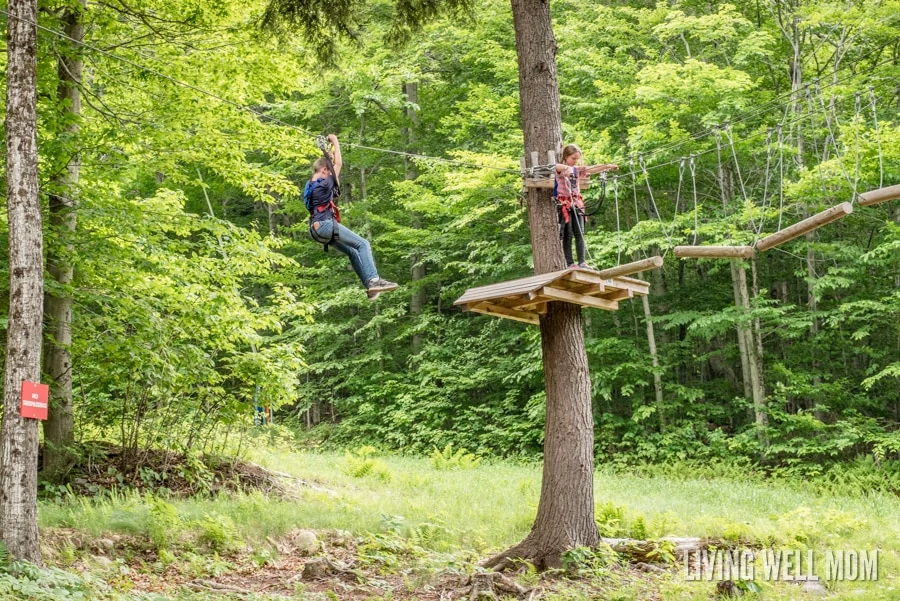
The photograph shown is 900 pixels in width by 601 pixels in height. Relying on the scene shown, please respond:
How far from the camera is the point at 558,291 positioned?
777 cm

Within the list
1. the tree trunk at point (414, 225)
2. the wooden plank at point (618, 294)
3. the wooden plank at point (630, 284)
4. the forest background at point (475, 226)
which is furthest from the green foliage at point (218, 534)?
the tree trunk at point (414, 225)

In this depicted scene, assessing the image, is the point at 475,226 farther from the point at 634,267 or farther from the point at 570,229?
the point at 634,267

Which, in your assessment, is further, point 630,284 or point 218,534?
point 218,534

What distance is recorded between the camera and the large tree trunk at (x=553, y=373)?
27.3 ft

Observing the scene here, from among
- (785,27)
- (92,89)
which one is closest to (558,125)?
(92,89)

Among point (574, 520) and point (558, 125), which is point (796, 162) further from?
point (574, 520)

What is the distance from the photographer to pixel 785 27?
54.8 ft

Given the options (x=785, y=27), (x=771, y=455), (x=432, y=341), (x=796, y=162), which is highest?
→ (x=785, y=27)

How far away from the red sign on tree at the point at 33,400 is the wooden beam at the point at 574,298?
4513mm

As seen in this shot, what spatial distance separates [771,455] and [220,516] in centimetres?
1074

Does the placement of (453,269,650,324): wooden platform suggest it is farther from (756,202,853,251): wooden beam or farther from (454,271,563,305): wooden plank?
(756,202,853,251): wooden beam

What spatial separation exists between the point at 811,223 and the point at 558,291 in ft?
7.58

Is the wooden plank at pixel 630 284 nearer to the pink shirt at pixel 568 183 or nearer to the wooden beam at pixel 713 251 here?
the wooden beam at pixel 713 251

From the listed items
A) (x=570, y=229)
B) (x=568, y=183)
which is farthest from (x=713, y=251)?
(x=568, y=183)
